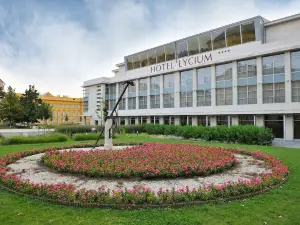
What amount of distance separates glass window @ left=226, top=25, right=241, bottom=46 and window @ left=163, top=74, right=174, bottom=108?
1011 centimetres

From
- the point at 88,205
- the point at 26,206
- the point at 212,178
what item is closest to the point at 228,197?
the point at 212,178

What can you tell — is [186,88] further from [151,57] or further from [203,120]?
[151,57]

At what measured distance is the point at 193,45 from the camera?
111 ft

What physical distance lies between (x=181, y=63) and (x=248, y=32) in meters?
10.0

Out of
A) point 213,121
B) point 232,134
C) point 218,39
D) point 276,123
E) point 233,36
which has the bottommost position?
point 232,134

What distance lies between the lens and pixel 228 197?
6117 mm

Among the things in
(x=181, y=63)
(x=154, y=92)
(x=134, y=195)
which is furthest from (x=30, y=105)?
(x=134, y=195)

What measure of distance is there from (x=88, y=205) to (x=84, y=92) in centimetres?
5190

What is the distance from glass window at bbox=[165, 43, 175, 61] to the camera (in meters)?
36.4

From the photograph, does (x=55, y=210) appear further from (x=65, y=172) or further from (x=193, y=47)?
(x=193, y=47)

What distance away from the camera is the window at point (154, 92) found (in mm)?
39281

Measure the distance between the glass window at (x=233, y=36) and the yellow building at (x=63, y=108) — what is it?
80574 millimetres

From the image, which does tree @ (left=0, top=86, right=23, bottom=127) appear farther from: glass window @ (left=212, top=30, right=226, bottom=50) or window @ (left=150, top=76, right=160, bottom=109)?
glass window @ (left=212, top=30, right=226, bottom=50)

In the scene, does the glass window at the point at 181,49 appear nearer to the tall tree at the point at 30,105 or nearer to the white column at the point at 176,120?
the white column at the point at 176,120
